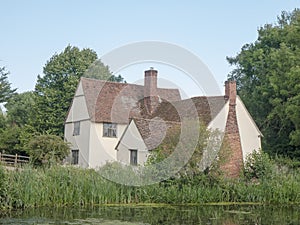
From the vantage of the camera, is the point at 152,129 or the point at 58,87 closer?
the point at 152,129

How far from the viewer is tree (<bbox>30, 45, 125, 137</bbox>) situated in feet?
140

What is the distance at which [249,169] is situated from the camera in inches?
981

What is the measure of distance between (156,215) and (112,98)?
21.3 metres

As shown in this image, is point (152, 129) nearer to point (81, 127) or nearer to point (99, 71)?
point (81, 127)

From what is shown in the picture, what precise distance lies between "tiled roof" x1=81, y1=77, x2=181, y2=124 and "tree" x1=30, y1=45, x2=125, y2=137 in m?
6.46

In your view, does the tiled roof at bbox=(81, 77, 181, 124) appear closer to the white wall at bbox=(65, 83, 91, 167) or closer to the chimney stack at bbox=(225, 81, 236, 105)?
the white wall at bbox=(65, 83, 91, 167)

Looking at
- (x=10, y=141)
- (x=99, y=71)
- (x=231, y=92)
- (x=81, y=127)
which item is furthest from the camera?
(x=99, y=71)

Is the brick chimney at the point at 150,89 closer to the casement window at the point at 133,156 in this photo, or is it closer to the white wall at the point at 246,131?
the casement window at the point at 133,156

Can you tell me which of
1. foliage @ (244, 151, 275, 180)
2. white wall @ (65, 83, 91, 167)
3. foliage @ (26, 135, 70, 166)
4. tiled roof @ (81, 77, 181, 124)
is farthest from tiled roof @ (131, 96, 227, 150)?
foliage @ (26, 135, 70, 166)

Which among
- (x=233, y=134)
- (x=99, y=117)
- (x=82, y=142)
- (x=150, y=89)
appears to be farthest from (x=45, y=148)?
(x=233, y=134)

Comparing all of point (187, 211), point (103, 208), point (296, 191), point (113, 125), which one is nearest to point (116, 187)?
point (103, 208)

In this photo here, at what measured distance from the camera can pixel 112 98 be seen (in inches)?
1442

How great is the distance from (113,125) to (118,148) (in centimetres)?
372

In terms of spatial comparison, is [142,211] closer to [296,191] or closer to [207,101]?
[296,191]
